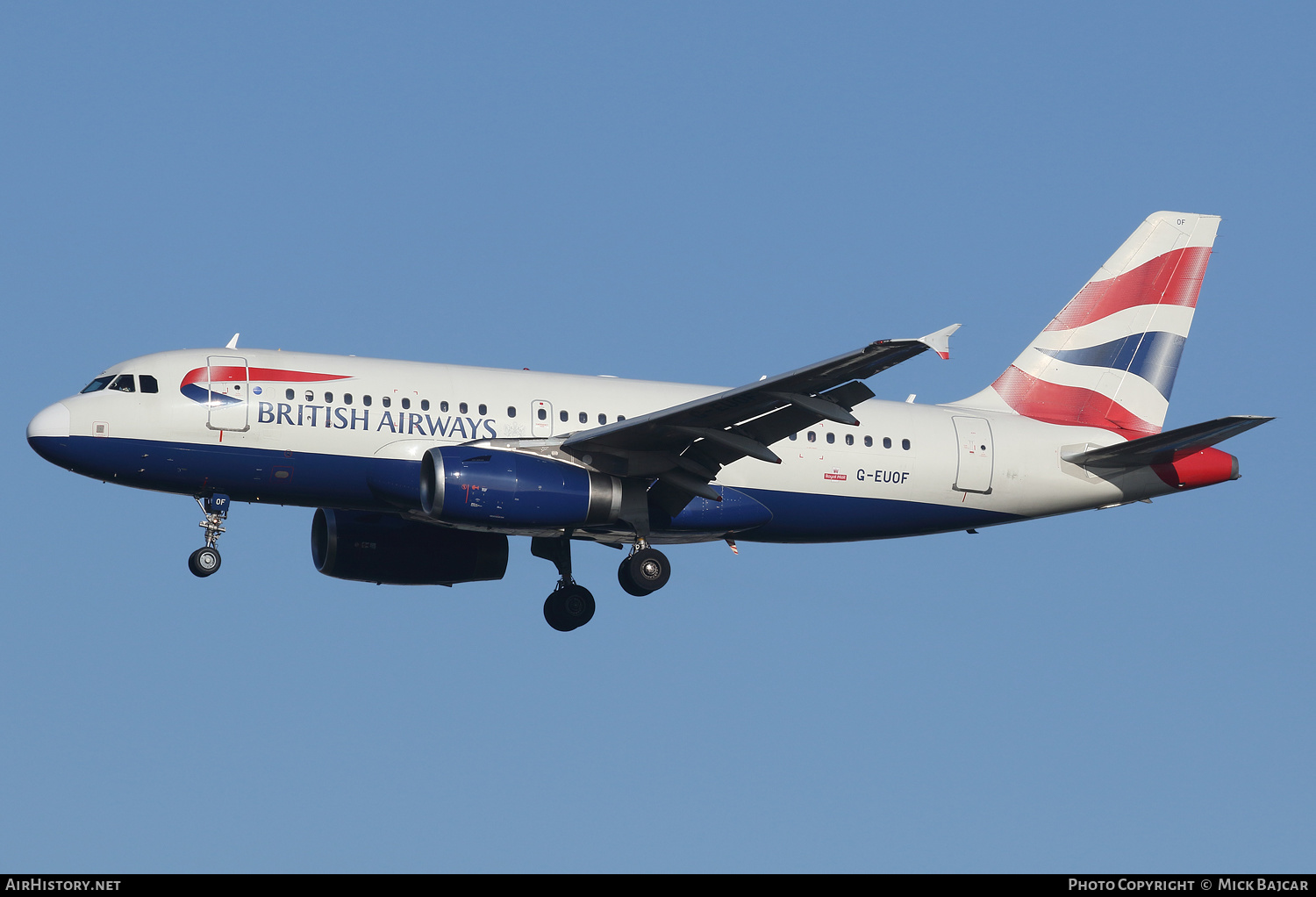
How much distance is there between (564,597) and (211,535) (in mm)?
8609

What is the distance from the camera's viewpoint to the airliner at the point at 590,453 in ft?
108

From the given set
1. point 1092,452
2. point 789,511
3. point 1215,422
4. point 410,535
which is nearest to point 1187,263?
point 1092,452

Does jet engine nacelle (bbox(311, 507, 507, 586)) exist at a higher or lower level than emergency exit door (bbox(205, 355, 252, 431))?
lower

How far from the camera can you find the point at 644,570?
34750 millimetres

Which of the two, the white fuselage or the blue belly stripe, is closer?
the blue belly stripe

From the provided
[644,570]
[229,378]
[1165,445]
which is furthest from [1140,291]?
[229,378]

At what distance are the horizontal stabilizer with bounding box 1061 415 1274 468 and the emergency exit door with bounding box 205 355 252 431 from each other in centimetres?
1817

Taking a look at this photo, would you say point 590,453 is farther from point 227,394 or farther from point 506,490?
point 227,394

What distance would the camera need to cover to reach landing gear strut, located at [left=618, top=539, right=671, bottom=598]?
34750 millimetres

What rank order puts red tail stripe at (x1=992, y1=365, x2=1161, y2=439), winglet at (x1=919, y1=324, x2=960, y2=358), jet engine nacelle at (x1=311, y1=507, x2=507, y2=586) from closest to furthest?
1. winglet at (x1=919, y1=324, x2=960, y2=358)
2. jet engine nacelle at (x1=311, y1=507, x2=507, y2=586)
3. red tail stripe at (x1=992, y1=365, x2=1161, y2=439)

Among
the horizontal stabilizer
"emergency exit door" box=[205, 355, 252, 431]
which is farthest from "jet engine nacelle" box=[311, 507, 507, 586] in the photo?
the horizontal stabilizer

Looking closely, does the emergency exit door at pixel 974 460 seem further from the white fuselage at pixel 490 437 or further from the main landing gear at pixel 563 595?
the main landing gear at pixel 563 595

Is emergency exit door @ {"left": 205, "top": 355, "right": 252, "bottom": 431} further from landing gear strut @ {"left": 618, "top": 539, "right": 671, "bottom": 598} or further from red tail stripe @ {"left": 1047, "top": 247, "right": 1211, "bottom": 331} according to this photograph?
red tail stripe @ {"left": 1047, "top": 247, "right": 1211, "bottom": 331}

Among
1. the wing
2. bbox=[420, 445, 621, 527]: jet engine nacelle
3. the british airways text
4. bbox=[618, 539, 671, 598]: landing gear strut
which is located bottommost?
bbox=[618, 539, 671, 598]: landing gear strut
